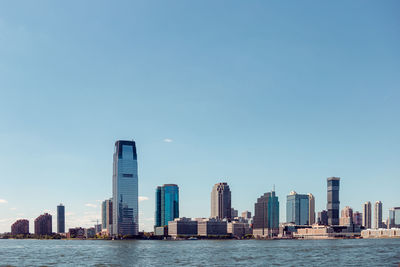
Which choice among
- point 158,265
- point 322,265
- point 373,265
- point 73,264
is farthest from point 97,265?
point 373,265

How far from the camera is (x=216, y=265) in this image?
4692 inches

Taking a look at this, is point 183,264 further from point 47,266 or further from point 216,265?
point 47,266

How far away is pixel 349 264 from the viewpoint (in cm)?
12175

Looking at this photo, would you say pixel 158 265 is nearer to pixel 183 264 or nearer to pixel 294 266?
pixel 183 264

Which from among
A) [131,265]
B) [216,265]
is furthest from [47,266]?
[216,265]

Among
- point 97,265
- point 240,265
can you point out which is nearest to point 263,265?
point 240,265

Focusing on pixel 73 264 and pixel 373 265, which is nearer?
pixel 373 265

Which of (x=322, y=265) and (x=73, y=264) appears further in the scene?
(x=73, y=264)

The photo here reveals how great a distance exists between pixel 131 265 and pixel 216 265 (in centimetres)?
2065

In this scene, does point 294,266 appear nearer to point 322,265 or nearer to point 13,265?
point 322,265

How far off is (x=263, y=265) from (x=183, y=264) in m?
19.6

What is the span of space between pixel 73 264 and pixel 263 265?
4670 cm

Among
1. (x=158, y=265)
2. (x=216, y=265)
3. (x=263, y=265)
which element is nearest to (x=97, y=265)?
(x=158, y=265)

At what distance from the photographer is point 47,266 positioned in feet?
395
